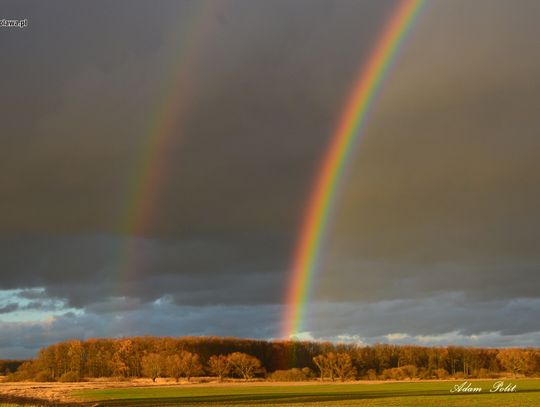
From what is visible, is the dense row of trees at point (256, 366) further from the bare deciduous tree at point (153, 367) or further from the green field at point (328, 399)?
the green field at point (328, 399)

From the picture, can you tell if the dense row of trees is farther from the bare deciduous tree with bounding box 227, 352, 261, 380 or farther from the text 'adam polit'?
the text 'adam polit'

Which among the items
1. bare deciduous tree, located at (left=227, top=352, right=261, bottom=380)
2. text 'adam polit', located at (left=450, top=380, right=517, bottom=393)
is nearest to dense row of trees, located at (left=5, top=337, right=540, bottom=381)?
bare deciduous tree, located at (left=227, top=352, right=261, bottom=380)

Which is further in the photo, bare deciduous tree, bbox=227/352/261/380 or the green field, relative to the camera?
bare deciduous tree, bbox=227/352/261/380

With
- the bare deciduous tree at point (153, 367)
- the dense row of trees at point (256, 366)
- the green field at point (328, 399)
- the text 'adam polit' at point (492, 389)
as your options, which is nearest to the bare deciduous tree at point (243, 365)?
the dense row of trees at point (256, 366)

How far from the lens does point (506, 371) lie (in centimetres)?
18888

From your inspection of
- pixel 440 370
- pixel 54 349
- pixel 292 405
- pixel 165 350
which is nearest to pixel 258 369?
pixel 165 350

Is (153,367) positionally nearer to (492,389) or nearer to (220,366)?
(220,366)

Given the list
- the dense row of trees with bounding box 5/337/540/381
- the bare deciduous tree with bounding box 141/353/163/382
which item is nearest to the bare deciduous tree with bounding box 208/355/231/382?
the dense row of trees with bounding box 5/337/540/381

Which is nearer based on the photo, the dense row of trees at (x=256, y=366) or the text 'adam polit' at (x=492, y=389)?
Answer: the text 'adam polit' at (x=492, y=389)

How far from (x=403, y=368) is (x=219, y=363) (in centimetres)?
5232

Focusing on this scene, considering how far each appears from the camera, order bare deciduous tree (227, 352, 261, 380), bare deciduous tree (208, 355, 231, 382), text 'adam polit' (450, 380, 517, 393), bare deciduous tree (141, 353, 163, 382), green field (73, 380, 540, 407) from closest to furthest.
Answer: green field (73, 380, 540, 407), text 'adam polit' (450, 380, 517, 393), bare deciduous tree (141, 353, 163, 382), bare deciduous tree (227, 352, 261, 380), bare deciduous tree (208, 355, 231, 382)

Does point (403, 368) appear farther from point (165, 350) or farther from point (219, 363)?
point (165, 350)

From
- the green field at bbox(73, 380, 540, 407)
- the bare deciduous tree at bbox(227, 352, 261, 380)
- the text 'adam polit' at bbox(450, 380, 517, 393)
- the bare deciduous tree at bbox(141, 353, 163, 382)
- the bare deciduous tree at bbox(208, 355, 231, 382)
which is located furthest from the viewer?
the bare deciduous tree at bbox(208, 355, 231, 382)

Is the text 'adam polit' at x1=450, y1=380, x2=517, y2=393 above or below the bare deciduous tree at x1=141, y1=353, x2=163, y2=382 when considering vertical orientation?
below
